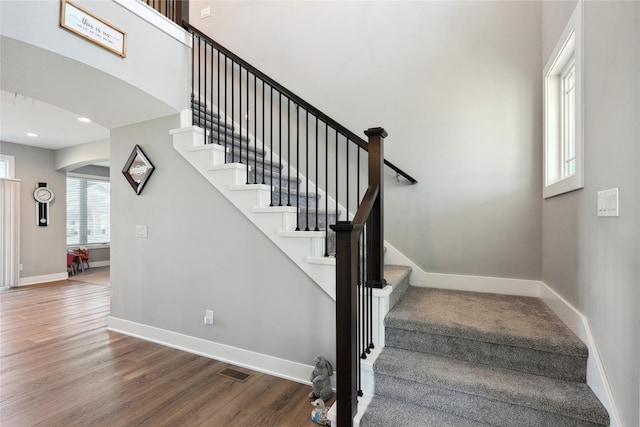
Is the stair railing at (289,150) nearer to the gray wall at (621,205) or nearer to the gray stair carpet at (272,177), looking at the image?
the gray stair carpet at (272,177)

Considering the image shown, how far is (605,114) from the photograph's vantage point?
1430mm

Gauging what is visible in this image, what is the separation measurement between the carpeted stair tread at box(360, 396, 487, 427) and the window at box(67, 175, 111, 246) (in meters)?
7.74

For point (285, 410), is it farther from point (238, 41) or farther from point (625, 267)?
point (238, 41)

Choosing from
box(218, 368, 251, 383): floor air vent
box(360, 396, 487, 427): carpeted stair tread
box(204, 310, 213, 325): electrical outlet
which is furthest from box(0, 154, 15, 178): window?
box(360, 396, 487, 427): carpeted stair tread

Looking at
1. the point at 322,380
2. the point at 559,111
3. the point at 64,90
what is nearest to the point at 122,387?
the point at 322,380

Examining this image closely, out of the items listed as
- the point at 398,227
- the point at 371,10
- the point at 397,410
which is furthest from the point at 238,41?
the point at 397,410

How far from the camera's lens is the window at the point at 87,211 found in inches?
291

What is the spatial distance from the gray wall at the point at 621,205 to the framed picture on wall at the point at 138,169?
344 centimetres

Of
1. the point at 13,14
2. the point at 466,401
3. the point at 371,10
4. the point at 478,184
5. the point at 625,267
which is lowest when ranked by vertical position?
the point at 466,401

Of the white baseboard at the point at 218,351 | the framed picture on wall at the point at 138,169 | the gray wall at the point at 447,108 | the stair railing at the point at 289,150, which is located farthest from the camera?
the framed picture on wall at the point at 138,169

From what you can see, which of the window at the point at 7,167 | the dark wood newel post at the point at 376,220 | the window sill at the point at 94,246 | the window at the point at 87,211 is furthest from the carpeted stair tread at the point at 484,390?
the window sill at the point at 94,246

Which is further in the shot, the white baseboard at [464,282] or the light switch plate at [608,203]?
the white baseboard at [464,282]

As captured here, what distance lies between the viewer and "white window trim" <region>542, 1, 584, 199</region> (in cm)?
173

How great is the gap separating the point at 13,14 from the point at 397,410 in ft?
10.5
